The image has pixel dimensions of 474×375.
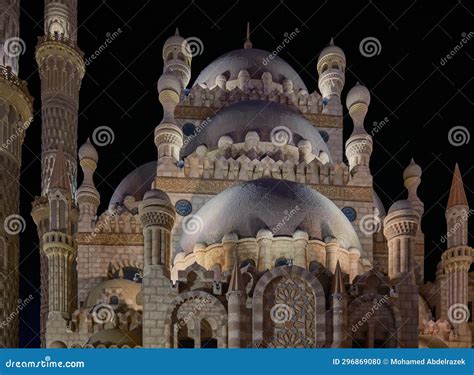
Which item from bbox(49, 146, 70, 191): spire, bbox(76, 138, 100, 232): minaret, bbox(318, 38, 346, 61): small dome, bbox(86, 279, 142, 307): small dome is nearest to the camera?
bbox(86, 279, 142, 307): small dome

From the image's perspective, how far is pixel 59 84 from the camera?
43.7 meters

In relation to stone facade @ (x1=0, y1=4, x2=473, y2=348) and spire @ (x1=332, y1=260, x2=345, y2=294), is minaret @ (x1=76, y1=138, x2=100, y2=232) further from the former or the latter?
spire @ (x1=332, y1=260, x2=345, y2=294)

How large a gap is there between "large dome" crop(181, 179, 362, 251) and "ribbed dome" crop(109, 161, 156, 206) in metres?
10.8

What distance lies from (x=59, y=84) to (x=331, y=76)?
12.8m

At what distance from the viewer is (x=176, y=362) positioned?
53.7 feet

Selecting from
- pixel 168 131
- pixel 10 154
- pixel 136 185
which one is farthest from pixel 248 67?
pixel 10 154

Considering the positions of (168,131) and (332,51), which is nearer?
(168,131)

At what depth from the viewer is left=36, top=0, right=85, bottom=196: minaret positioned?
4262 centimetres

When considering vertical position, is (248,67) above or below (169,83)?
above

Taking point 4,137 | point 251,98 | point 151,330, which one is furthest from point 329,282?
point 4,137

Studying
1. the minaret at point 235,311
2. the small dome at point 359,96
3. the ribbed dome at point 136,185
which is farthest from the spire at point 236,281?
the ribbed dome at point 136,185

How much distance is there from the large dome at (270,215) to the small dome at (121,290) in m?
2.07

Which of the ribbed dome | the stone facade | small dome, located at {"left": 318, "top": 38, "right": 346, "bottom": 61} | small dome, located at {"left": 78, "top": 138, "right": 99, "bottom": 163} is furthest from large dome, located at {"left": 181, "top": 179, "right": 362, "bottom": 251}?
small dome, located at {"left": 318, "top": 38, "right": 346, "bottom": 61}

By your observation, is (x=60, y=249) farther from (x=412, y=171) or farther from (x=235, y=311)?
(x=412, y=171)
